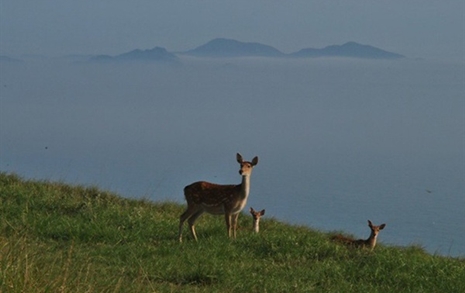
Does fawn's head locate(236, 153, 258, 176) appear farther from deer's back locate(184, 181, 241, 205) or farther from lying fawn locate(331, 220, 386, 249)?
lying fawn locate(331, 220, 386, 249)

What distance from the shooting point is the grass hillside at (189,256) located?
10.8 meters

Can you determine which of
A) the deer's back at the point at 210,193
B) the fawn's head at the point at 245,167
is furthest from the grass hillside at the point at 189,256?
the fawn's head at the point at 245,167

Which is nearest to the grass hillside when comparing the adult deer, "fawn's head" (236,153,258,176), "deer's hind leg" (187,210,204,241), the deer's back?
"deer's hind leg" (187,210,204,241)

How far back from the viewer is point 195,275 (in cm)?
1106

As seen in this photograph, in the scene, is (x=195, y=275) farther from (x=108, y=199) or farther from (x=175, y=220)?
(x=108, y=199)

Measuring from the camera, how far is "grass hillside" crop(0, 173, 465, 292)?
10.8 metres

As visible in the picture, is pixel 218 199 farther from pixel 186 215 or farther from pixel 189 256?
pixel 189 256

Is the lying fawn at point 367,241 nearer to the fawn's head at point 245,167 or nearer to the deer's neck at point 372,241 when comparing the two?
the deer's neck at point 372,241

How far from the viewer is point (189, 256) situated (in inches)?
480

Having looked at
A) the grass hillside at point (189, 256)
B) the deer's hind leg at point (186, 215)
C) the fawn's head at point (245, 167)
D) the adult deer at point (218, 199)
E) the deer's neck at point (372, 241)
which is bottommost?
the deer's neck at point (372, 241)

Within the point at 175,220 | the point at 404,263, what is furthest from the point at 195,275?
the point at 175,220

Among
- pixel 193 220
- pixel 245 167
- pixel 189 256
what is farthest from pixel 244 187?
pixel 189 256

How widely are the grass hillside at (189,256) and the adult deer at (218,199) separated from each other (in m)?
0.34

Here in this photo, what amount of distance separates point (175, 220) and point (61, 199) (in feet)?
7.43
